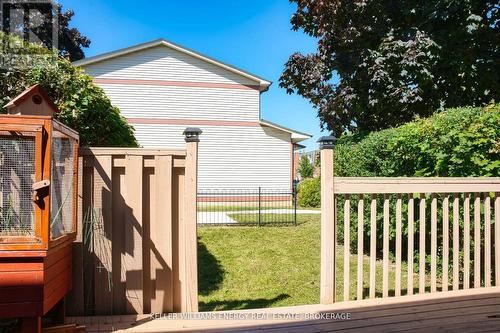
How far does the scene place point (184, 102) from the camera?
16016 mm

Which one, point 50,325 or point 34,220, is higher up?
point 34,220

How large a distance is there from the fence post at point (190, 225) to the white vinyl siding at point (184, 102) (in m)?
13.5

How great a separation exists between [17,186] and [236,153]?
14.3 metres

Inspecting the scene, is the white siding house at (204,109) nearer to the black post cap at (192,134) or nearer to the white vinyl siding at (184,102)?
the white vinyl siding at (184,102)

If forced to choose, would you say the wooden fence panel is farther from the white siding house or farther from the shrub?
the white siding house

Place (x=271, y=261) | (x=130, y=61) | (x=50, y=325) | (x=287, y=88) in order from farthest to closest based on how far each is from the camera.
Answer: (x=130, y=61) → (x=287, y=88) → (x=271, y=261) → (x=50, y=325)

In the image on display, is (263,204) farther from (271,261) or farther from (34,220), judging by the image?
(34,220)

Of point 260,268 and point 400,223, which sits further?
point 260,268

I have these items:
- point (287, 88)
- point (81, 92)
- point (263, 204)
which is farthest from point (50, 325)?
point (263, 204)

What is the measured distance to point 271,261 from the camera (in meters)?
5.79

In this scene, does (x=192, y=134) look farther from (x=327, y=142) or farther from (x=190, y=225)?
(x=327, y=142)

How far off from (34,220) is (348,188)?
2294 millimetres

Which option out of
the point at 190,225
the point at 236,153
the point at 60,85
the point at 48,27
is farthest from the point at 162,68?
the point at 190,225

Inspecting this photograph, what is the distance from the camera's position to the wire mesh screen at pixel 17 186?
211cm
